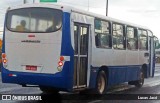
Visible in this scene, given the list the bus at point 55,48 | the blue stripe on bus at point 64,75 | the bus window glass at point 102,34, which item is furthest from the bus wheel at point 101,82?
the blue stripe on bus at point 64,75

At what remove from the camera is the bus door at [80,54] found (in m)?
13.0

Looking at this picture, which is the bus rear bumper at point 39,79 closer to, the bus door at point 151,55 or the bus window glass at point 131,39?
the bus window glass at point 131,39

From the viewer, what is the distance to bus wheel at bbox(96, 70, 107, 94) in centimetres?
1470

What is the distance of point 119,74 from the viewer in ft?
55.4

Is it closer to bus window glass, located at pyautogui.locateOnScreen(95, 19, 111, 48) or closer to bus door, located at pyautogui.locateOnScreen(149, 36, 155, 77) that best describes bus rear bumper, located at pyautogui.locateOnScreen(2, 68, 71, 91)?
bus window glass, located at pyautogui.locateOnScreen(95, 19, 111, 48)

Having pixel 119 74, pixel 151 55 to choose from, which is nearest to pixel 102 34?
pixel 119 74

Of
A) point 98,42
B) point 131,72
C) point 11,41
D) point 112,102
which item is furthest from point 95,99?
point 131,72

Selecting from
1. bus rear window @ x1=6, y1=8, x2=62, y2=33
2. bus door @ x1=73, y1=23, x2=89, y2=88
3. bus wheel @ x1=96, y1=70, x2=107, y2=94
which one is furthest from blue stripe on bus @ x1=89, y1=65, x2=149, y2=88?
bus rear window @ x1=6, y1=8, x2=62, y2=33

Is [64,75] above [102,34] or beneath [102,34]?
beneath

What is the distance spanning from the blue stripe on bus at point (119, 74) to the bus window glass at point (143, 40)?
105cm

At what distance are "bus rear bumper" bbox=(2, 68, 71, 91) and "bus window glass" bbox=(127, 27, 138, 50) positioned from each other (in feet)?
19.7

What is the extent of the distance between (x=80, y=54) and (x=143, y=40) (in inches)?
292

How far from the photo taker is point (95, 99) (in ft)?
45.9

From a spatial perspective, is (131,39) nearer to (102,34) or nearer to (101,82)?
(102,34)
